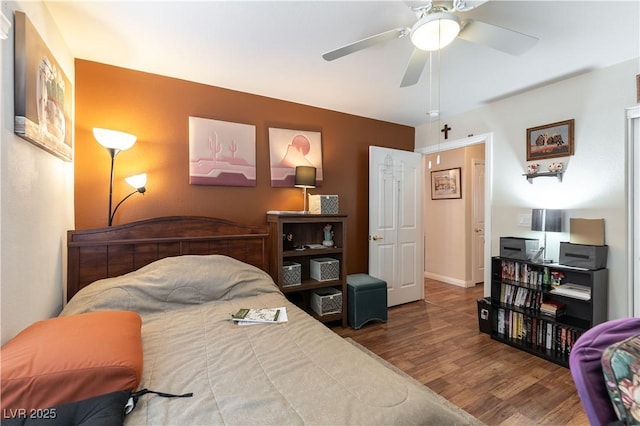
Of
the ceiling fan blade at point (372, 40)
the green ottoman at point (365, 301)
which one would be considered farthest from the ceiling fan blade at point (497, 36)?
the green ottoman at point (365, 301)

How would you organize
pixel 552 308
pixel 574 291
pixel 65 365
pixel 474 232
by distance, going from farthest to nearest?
pixel 474 232
pixel 552 308
pixel 574 291
pixel 65 365

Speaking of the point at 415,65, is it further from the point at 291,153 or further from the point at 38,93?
the point at 38,93

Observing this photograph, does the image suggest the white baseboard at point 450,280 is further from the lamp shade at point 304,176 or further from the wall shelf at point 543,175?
the lamp shade at point 304,176

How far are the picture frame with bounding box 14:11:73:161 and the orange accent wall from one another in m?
0.39

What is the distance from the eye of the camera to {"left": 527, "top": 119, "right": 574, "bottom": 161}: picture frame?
2.70m

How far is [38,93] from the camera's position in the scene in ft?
4.86

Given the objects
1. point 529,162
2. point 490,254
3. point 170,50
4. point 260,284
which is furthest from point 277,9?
point 490,254

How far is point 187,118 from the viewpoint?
2.70 meters

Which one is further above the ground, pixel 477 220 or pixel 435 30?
pixel 435 30

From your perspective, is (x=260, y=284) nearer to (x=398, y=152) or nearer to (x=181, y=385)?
(x=181, y=385)

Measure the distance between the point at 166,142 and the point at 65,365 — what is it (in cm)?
212

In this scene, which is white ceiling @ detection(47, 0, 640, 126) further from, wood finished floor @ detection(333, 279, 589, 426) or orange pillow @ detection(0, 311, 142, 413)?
wood finished floor @ detection(333, 279, 589, 426)

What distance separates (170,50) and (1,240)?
172 centimetres

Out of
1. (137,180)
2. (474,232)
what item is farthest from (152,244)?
(474,232)
